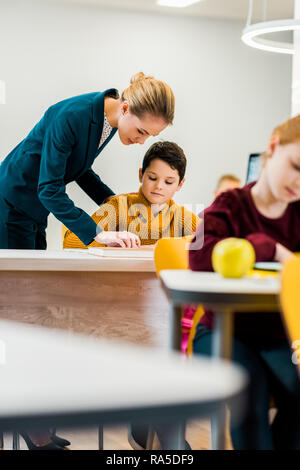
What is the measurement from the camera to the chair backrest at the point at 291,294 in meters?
0.96

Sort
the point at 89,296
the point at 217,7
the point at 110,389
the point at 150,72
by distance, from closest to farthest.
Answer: the point at 110,389 → the point at 89,296 → the point at 217,7 → the point at 150,72

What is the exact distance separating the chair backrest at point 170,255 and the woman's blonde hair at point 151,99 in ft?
1.91

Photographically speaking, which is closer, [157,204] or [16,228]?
[16,228]

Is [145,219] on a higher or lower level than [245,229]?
higher

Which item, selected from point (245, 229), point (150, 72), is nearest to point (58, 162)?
point (245, 229)

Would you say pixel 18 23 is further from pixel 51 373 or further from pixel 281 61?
pixel 51 373

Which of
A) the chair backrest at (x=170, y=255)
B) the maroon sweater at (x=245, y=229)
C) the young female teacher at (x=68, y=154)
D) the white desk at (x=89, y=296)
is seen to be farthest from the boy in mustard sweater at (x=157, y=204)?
the maroon sweater at (x=245, y=229)

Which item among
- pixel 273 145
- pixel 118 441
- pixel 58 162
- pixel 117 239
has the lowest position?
pixel 118 441

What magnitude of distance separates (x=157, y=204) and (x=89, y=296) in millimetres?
801

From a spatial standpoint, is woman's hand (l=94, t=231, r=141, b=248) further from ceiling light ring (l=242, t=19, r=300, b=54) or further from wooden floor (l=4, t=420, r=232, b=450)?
ceiling light ring (l=242, t=19, r=300, b=54)

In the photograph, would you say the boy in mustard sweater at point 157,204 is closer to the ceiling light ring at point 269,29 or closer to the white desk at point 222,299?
the ceiling light ring at point 269,29

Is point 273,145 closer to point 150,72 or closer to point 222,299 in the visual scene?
point 222,299

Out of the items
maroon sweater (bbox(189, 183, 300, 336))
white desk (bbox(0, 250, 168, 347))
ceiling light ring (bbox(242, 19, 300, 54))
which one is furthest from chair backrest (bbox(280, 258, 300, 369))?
→ ceiling light ring (bbox(242, 19, 300, 54))

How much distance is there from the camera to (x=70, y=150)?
79.9 inches
